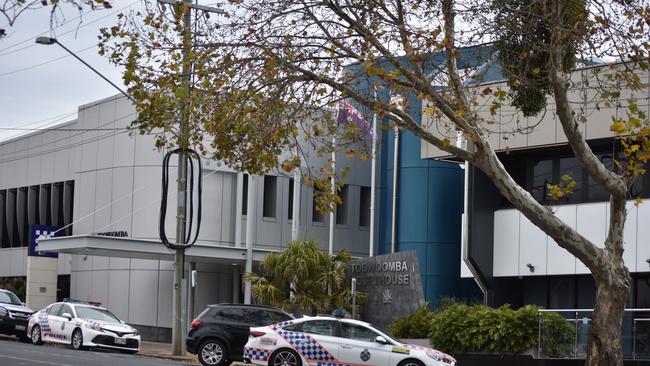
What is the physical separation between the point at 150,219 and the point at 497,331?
62.1ft

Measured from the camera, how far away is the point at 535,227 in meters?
33.6

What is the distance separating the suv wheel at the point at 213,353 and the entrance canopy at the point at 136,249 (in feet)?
34.1

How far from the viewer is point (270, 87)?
18453 millimetres

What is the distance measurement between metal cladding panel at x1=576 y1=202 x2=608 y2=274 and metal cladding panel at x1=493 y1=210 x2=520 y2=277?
2.20 meters

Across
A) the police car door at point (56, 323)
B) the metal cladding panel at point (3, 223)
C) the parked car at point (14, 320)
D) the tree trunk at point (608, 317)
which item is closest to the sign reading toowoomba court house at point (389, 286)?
the police car door at point (56, 323)

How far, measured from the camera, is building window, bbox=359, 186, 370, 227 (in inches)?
1852

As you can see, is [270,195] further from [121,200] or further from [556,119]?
[556,119]

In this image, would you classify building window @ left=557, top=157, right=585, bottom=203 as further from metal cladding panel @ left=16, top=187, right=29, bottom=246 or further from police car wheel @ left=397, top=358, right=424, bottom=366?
metal cladding panel @ left=16, top=187, right=29, bottom=246

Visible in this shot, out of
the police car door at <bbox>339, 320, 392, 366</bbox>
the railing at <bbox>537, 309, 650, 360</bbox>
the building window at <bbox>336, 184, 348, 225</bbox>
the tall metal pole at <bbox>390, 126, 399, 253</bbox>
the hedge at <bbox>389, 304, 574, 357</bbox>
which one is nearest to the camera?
the police car door at <bbox>339, 320, 392, 366</bbox>

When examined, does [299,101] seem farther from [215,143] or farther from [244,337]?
[244,337]

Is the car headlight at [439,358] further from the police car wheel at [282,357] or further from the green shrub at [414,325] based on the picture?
the green shrub at [414,325]

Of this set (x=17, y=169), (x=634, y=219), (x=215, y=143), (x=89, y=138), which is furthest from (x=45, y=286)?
(x=215, y=143)

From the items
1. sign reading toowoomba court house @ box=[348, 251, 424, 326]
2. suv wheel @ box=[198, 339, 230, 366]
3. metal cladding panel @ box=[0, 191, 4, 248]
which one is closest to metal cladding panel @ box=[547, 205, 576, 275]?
sign reading toowoomba court house @ box=[348, 251, 424, 326]

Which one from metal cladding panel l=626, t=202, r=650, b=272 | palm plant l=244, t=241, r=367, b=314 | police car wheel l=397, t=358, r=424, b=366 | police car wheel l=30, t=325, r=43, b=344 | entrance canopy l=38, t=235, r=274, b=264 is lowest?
police car wheel l=30, t=325, r=43, b=344
